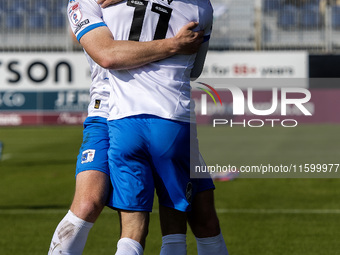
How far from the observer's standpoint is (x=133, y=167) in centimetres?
328

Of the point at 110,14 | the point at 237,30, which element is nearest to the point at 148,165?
the point at 110,14

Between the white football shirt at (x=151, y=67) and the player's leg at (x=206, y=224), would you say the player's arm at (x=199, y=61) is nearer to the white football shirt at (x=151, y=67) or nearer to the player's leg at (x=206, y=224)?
the white football shirt at (x=151, y=67)

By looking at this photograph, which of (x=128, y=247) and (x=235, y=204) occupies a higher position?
(x=128, y=247)

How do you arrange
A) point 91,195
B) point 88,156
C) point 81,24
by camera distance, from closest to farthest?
point 81,24, point 91,195, point 88,156

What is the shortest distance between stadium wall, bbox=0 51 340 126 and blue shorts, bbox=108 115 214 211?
21.5m

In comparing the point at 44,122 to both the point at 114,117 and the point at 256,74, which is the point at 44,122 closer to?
the point at 256,74

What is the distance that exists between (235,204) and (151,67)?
5566 millimetres

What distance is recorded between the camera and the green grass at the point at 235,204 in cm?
632

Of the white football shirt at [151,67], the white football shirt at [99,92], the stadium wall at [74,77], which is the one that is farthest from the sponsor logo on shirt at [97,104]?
the stadium wall at [74,77]

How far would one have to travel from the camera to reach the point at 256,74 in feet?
82.2

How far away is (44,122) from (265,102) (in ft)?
25.2

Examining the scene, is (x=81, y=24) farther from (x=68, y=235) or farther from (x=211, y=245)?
(x=211, y=245)

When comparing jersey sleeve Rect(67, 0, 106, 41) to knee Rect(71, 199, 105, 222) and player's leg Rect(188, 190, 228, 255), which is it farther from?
player's leg Rect(188, 190, 228, 255)

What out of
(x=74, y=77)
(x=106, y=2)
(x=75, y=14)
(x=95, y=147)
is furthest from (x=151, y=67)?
(x=74, y=77)
